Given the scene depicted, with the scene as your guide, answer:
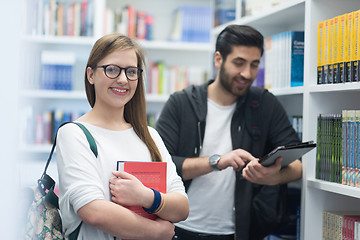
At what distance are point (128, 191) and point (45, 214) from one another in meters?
0.28

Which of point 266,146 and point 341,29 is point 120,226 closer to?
point 266,146

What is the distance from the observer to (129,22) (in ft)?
14.4

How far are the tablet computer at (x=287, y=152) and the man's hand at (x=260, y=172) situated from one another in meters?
0.02

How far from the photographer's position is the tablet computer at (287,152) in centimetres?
181

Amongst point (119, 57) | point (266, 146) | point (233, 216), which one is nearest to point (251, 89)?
point (266, 146)

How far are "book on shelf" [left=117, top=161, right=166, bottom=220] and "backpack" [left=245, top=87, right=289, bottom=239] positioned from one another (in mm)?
797

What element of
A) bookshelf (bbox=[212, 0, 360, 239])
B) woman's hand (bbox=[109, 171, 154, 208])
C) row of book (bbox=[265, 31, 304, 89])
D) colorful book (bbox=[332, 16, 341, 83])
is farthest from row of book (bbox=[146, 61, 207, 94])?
woman's hand (bbox=[109, 171, 154, 208])

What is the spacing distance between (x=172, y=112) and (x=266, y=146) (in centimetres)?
51

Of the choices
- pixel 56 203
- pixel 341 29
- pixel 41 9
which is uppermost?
pixel 41 9

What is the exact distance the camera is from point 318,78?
219cm

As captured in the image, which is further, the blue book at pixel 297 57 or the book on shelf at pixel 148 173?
the blue book at pixel 297 57

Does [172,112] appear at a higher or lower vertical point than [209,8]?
lower

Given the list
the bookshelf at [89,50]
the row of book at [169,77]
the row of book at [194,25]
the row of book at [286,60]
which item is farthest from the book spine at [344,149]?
the row of book at [194,25]

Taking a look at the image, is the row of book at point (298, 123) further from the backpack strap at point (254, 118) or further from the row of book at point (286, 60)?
the backpack strap at point (254, 118)
